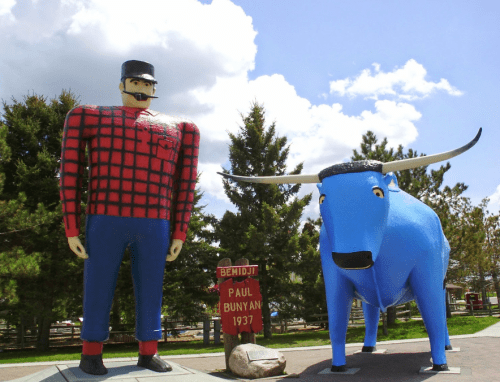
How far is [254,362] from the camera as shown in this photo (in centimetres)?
633

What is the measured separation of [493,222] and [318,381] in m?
25.3

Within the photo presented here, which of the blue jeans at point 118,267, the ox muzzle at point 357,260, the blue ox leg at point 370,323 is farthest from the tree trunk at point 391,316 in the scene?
the blue jeans at point 118,267

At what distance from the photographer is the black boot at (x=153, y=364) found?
16.5ft

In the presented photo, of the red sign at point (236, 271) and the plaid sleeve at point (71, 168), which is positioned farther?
the red sign at point (236, 271)

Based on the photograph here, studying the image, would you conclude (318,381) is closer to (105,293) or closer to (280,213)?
(105,293)

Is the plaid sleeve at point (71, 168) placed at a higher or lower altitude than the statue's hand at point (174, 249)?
higher

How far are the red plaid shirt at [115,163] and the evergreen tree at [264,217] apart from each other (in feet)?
32.8

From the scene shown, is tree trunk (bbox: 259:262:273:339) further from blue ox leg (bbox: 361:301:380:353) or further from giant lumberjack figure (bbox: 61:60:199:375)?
giant lumberjack figure (bbox: 61:60:199:375)

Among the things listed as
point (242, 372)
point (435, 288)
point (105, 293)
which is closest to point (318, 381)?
point (242, 372)

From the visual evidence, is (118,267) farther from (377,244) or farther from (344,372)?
(344,372)

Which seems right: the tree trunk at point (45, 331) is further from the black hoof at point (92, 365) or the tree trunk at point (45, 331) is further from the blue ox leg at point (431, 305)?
the blue ox leg at point (431, 305)

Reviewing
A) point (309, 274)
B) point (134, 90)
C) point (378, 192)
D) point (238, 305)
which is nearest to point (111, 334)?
point (309, 274)

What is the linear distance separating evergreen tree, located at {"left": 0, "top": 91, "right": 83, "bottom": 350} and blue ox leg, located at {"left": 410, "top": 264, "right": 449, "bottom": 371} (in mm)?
9918

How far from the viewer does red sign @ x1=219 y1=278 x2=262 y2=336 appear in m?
7.06
